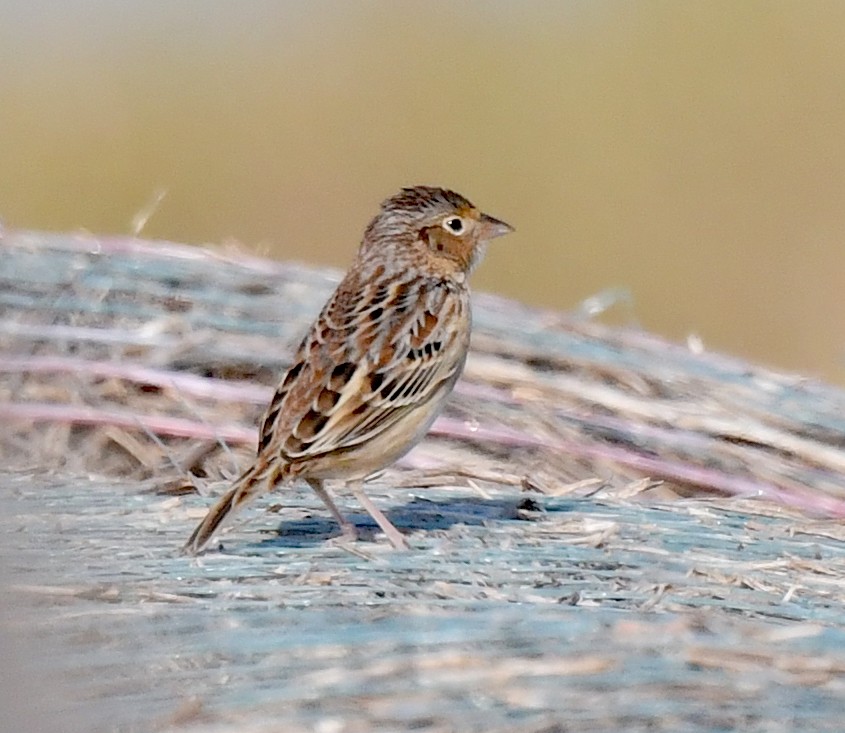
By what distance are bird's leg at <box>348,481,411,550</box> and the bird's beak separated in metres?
0.95

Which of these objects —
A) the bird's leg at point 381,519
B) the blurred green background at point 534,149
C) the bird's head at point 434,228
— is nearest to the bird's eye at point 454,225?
the bird's head at point 434,228

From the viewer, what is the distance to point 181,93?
1631 cm

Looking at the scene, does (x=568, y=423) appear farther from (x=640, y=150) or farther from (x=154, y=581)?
(x=640, y=150)

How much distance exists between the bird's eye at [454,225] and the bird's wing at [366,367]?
247 mm

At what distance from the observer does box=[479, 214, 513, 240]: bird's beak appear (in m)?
5.91

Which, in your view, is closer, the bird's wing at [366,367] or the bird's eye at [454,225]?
the bird's wing at [366,367]

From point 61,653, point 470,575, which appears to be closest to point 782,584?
point 470,575

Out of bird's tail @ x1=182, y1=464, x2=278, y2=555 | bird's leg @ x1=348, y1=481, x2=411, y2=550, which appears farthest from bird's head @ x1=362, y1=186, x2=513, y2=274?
bird's tail @ x1=182, y1=464, x2=278, y2=555

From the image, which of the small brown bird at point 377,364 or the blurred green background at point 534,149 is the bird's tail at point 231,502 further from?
the blurred green background at point 534,149

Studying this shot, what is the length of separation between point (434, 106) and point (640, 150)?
2.05 metres

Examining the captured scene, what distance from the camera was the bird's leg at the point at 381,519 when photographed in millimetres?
4801

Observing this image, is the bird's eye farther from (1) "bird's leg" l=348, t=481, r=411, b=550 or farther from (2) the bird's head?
(1) "bird's leg" l=348, t=481, r=411, b=550

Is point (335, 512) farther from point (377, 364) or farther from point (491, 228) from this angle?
point (491, 228)

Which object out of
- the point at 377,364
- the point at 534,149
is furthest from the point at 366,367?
the point at 534,149
